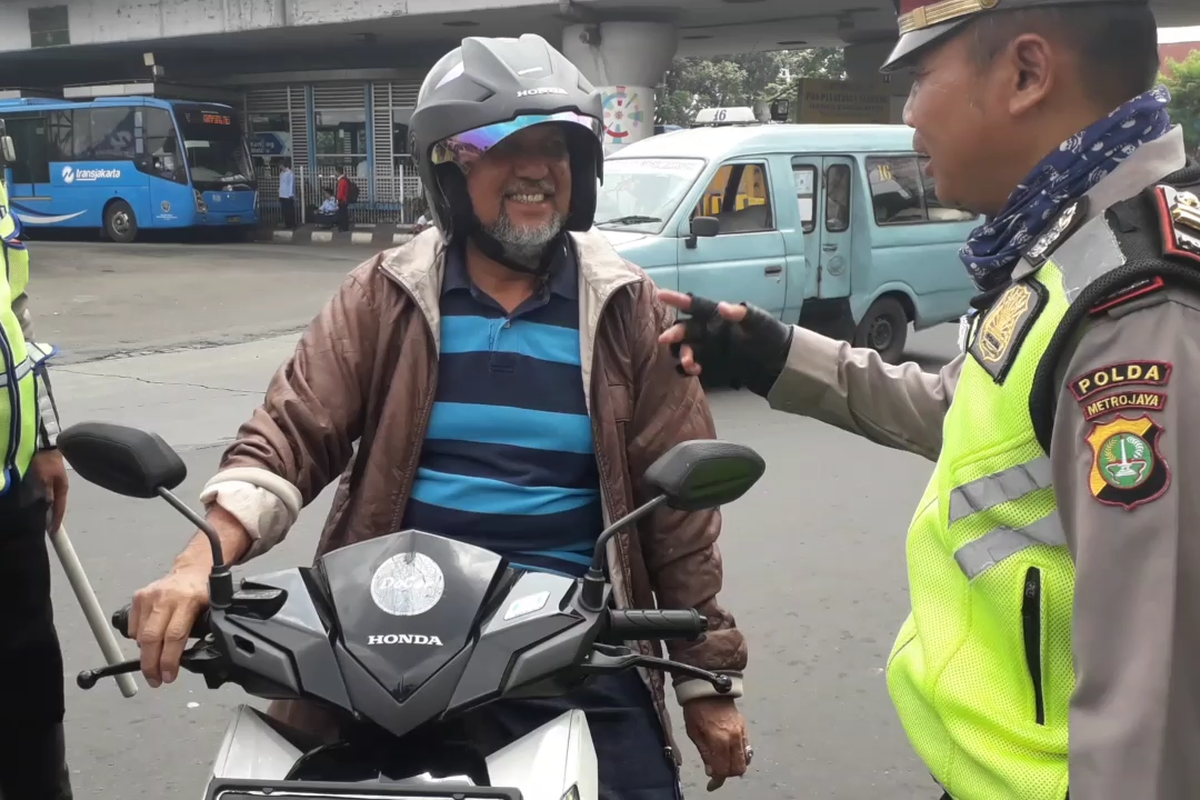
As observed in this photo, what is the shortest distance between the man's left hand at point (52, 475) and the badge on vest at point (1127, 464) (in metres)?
2.26

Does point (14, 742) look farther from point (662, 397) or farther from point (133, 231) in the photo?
point (133, 231)

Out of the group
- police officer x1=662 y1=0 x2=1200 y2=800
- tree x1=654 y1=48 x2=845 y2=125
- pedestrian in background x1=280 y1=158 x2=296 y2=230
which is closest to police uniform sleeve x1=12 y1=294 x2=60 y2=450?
police officer x1=662 y1=0 x2=1200 y2=800

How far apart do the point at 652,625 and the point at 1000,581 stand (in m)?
0.51

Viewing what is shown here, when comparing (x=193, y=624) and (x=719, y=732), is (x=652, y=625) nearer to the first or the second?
(x=719, y=732)

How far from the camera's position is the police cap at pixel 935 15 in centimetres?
146

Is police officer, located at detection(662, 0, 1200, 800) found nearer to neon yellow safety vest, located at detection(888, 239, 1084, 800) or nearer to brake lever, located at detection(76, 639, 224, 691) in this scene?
neon yellow safety vest, located at detection(888, 239, 1084, 800)

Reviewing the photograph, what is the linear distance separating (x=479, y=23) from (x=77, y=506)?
19.3 meters

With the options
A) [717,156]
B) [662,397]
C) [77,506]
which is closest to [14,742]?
[662,397]

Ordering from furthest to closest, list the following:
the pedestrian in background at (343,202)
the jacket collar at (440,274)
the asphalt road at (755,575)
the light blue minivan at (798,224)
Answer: the pedestrian in background at (343,202) → the light blue minivan at (798,224) → the asphalt road at (755,575) → the jacket collar at (440,274)

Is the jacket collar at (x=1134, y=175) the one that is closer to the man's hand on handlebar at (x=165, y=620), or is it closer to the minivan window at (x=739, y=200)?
the man's hand on handlebar at (x=165, y=620)

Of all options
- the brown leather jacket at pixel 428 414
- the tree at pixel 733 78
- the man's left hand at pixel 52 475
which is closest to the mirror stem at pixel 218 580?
the brown leather jacket at pixel 428 414

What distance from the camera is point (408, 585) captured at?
5.16ft

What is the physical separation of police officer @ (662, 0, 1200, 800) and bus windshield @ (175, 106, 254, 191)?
24318 millimetres

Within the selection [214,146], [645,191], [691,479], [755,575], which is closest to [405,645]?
[691,479]
